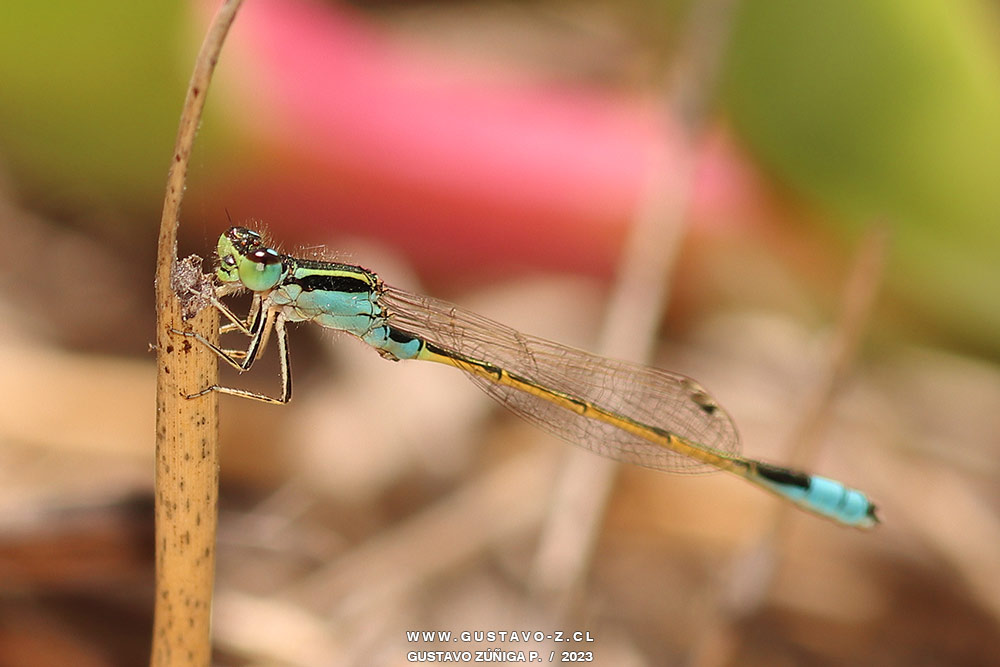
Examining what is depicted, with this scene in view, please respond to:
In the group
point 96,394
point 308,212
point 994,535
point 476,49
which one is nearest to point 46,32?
point 308,212

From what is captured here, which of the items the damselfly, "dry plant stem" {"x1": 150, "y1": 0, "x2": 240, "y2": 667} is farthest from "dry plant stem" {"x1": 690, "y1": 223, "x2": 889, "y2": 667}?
"dry plant stem" {"x1": 150, "y1": 0, "x2": 240, "y2": 667}

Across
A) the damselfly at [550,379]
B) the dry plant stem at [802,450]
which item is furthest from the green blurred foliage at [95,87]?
the dry plant stem at [802,450]

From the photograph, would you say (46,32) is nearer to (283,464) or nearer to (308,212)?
(308,212)

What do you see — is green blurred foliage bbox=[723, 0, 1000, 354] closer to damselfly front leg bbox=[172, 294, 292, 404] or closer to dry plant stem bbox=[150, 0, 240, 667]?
damselfly front leg bbox=[172, 294, 292, 404]

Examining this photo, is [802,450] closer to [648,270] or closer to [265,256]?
[648,270]

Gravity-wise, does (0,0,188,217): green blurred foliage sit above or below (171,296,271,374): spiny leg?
above

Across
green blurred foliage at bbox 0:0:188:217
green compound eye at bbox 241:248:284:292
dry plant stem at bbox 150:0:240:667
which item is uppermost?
green blurred foliage at bbox 0:0:188:217

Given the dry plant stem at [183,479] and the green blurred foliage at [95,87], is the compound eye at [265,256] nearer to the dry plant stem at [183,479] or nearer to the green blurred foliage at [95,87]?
the dry plant stem at [183,479]
